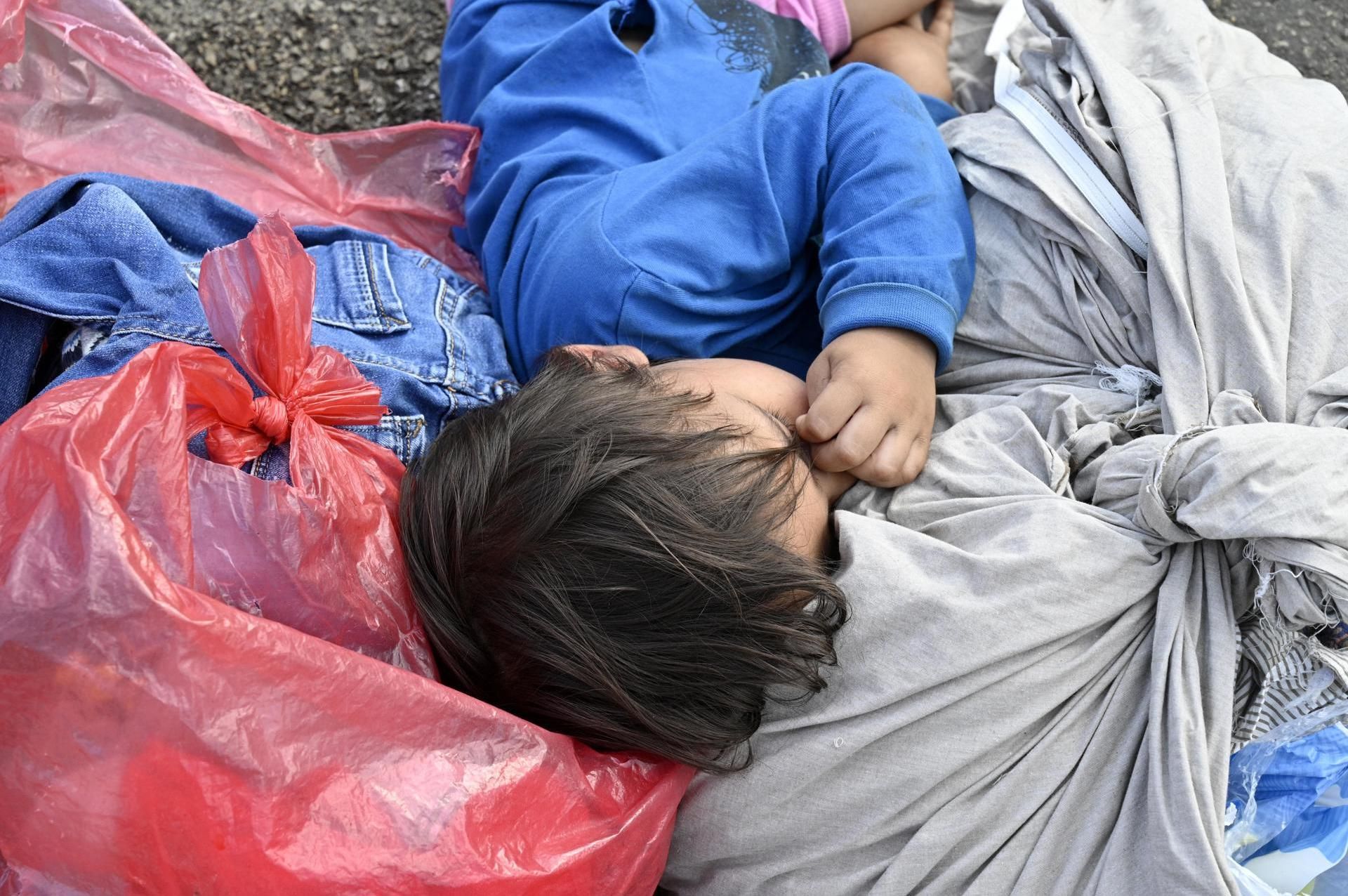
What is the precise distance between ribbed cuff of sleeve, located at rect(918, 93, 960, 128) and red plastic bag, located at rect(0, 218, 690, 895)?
0.96 meters

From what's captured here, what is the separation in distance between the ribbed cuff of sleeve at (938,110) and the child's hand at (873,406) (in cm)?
51

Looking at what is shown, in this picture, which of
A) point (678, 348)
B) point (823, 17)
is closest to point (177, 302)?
point (678, 348)

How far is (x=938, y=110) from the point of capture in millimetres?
1507

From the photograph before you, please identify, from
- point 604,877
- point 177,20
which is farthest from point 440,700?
point 177,20

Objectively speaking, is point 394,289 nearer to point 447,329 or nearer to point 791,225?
point 447,329

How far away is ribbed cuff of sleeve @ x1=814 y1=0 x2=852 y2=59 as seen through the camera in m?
1.64

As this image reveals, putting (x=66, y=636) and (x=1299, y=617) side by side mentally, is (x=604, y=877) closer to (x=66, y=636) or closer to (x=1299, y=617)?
(x=66, y=636)

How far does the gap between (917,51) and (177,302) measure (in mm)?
1181

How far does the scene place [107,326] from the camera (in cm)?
108

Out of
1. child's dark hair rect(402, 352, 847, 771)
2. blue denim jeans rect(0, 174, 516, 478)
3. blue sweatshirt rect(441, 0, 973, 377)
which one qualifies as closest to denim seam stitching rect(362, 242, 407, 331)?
blue denim jeans rect(0, 174, 516, 478)

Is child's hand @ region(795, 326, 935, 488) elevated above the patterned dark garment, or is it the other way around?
the patterned dark garment

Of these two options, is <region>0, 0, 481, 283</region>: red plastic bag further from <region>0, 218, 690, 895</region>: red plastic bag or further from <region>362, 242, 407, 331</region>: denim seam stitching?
<region>0, 218, 690, 895</region>: red plastic bag

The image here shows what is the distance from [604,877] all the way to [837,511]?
43cm

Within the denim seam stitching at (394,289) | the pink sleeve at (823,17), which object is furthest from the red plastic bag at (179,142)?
the pink sleeve at (823,17)
